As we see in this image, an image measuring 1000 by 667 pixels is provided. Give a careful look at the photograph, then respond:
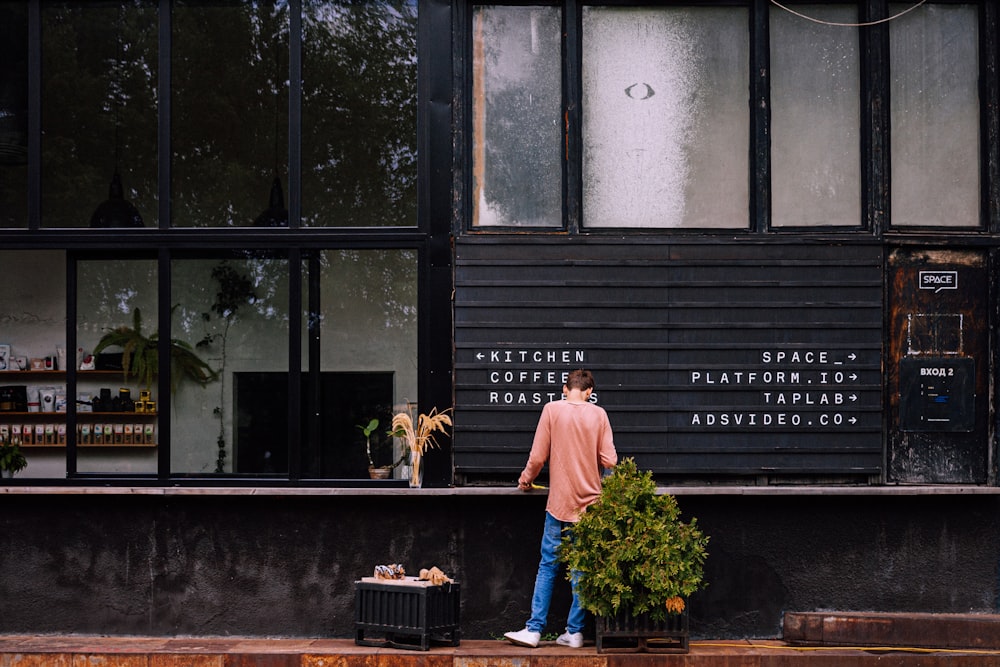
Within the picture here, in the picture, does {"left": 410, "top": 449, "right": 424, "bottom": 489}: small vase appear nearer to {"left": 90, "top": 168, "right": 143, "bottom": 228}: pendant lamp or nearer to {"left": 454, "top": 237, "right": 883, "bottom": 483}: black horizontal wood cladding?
{"left": 454, "top": 237, "right": 883, "bottom": 483}: black horizontal wood cladding

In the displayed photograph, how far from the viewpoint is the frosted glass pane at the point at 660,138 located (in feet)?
31.8

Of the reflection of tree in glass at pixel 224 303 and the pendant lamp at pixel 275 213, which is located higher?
the pendant lamp at pixel 275 213

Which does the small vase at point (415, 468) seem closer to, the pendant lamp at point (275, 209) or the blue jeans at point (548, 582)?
the blue jeans at point (548, 582)

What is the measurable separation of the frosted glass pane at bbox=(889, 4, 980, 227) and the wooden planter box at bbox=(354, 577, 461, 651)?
5.03 m

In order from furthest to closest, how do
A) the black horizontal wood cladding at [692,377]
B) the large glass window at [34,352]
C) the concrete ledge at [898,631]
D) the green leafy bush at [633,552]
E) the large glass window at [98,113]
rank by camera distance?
the large glass window at [34,352] < the large glass window at [98,113] < the black horizontal wood cladding at [692,377] < the concrete ledge at [898,631] < the green leafy bush at [633,552]

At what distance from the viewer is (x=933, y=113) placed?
970 centimetres

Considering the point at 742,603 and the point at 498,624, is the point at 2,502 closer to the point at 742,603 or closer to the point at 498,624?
the point at 498,624

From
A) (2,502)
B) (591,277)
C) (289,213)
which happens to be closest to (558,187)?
(591,277)

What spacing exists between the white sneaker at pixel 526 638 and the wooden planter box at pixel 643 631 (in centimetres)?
53

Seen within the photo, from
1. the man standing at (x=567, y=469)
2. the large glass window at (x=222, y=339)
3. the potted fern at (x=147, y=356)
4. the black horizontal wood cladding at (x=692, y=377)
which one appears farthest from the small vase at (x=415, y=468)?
the potted fern at (x=147, y=356)

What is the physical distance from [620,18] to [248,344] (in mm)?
4194

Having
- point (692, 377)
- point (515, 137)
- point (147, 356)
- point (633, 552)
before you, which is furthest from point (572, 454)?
point (147, 356)

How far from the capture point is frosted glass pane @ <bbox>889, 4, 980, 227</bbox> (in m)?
9.68

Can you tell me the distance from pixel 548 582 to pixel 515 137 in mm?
3667
